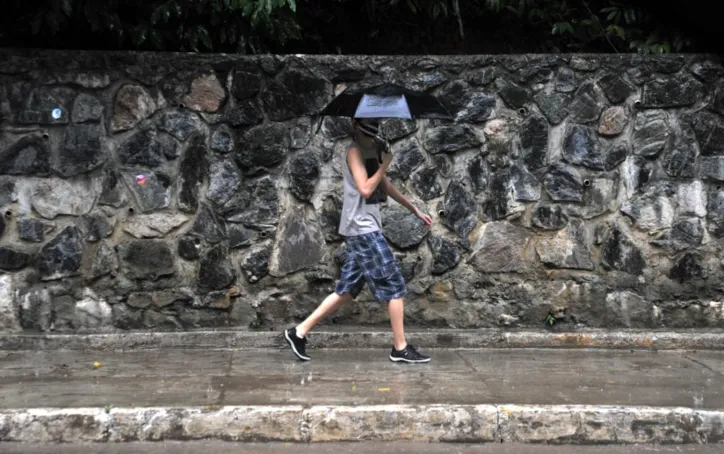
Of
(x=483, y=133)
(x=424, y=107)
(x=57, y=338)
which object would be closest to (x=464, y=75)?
(x=483, y=133)

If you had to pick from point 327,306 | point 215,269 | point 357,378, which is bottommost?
point 357,378

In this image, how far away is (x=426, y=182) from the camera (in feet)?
20.2

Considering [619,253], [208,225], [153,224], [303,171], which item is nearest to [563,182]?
[619,253]

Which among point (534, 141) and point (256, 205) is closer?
point (256, 205)

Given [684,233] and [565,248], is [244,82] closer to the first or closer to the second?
[565,248]

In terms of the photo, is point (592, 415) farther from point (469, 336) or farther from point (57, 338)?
point (57, 338)

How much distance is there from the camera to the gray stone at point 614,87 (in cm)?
616

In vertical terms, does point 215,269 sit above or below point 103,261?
below

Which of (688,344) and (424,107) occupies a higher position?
(424,107)

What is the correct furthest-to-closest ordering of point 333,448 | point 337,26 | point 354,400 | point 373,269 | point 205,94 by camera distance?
point 337,26, point 205,94, point 373,269, point 354,400, point 333,448

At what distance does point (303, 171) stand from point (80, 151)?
1728mm

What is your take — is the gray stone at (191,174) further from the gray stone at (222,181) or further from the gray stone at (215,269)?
the gray stone at (215,269)

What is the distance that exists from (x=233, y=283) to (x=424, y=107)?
7.00ft

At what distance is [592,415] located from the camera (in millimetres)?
4465
